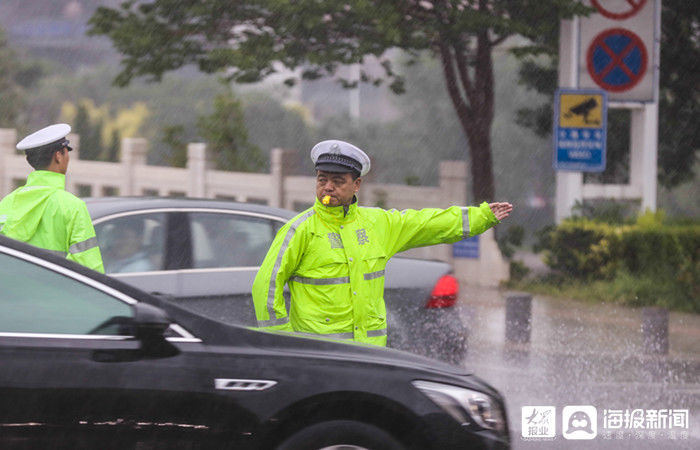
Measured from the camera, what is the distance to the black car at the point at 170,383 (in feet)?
13.3

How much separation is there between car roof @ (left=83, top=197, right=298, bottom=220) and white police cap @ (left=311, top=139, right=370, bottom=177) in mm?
2043

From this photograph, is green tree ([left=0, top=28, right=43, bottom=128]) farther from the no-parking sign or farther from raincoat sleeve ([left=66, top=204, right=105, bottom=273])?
raincoat sleeve ([left=66, top=204, right=105, bottom=273])

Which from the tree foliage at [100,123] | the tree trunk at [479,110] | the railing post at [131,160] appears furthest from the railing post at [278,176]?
the tree foliage at [100,123]

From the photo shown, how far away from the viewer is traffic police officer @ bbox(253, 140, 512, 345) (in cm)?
527

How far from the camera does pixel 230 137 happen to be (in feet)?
73.4

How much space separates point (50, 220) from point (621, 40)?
39.1ft

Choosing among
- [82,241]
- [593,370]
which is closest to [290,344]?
[82,241]

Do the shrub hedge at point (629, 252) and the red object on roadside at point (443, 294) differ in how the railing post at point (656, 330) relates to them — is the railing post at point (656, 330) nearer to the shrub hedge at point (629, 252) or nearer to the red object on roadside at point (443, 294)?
the red object on roadside at point (443, 294)

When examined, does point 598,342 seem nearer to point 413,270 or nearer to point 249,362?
point 413,270

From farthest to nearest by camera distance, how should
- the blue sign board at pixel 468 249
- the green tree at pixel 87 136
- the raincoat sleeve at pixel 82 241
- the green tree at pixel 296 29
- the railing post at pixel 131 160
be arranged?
the green tree at pixel 87 136
the railing post at pixel 131 160
the blue sign board at pixel 468 249
the green tree at pixel 296 29
the raincoat sleeve at pixel 82 241

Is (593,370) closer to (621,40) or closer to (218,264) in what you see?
(218,264)

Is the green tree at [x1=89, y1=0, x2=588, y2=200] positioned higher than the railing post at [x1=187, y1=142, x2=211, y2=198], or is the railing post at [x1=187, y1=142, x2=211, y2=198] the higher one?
the green tree at [x1=89, y1=0, x2=588, y2=200]

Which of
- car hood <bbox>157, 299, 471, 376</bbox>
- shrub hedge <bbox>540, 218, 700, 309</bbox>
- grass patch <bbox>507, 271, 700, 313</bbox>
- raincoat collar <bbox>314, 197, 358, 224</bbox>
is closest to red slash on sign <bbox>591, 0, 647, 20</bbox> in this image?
shrub hedge <bbox>540, 218, 700, 309</bbox>

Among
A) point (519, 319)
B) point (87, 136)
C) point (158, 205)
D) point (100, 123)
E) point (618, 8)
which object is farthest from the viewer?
point (100, 123)
